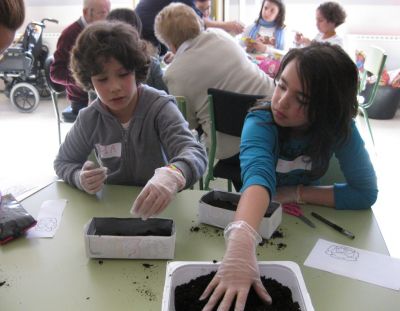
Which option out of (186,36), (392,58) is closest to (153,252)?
(186,36)

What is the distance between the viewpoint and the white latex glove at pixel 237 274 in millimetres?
671

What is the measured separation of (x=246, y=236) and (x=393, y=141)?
124 inches

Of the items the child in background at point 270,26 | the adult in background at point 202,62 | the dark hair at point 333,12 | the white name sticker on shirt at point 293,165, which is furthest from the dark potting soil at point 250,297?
the dark hair at point 333,12

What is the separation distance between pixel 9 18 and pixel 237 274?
691 millimetres

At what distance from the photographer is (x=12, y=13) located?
2.64 ft

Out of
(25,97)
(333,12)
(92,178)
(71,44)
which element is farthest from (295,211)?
(25,97)

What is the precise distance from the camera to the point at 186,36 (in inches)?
87.7

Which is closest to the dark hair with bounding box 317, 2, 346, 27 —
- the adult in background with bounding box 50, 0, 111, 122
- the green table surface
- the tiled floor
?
the tiled floor

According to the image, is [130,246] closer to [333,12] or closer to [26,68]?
[333,12]

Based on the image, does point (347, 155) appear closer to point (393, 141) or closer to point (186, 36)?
point (186, 36)

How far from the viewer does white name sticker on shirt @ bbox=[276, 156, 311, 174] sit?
3.93 feet

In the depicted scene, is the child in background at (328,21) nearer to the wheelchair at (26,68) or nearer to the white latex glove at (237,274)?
the wheelchair at (26,68)

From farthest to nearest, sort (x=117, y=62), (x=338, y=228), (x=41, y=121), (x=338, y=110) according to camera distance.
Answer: (x=41, y=121) → (x=117, y=62) → (x=338, y=110) → (x=338, y=228)

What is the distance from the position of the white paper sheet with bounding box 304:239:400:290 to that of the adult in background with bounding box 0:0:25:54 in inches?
32.5
